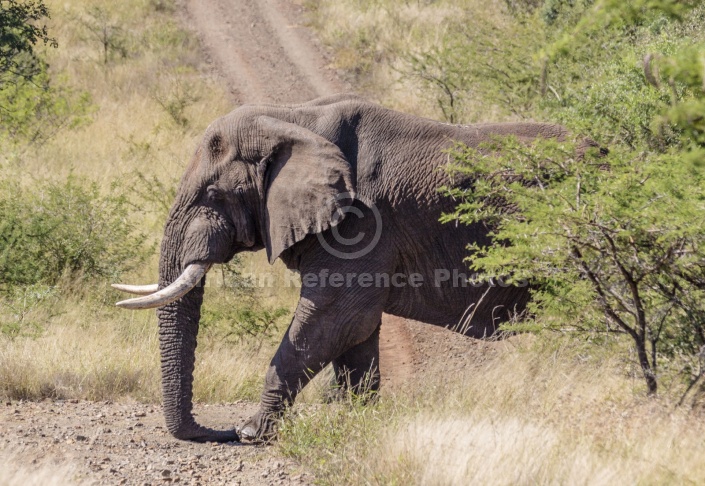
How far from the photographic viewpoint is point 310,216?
24.7 ft

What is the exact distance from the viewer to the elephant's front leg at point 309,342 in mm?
7559

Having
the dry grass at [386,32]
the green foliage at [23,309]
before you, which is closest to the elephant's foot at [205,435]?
the green foliage at [23,309]

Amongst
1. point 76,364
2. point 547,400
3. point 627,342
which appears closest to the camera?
point 547,400

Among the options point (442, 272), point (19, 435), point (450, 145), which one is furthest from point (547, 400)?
point (19, 435)

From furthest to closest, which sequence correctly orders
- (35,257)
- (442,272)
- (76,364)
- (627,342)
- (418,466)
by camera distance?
(35,257) → (76,364) → (442,272) → (627,342) → (418,466)

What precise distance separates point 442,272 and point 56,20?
19048mm

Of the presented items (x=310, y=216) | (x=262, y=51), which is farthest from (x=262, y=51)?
(x=310, y=216)

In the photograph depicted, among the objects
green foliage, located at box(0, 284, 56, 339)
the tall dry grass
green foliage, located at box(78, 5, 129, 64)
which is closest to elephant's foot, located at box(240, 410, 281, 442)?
the tall dry grass

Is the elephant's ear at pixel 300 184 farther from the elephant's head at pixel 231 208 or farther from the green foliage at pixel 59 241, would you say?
the green foliage at pixel 59 241

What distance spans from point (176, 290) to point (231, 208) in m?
0.74

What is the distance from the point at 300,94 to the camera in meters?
21.9

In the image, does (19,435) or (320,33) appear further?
(320,33)

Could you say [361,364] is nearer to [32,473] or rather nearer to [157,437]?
[157,437]

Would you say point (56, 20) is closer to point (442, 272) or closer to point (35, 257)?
point (35, 257)
